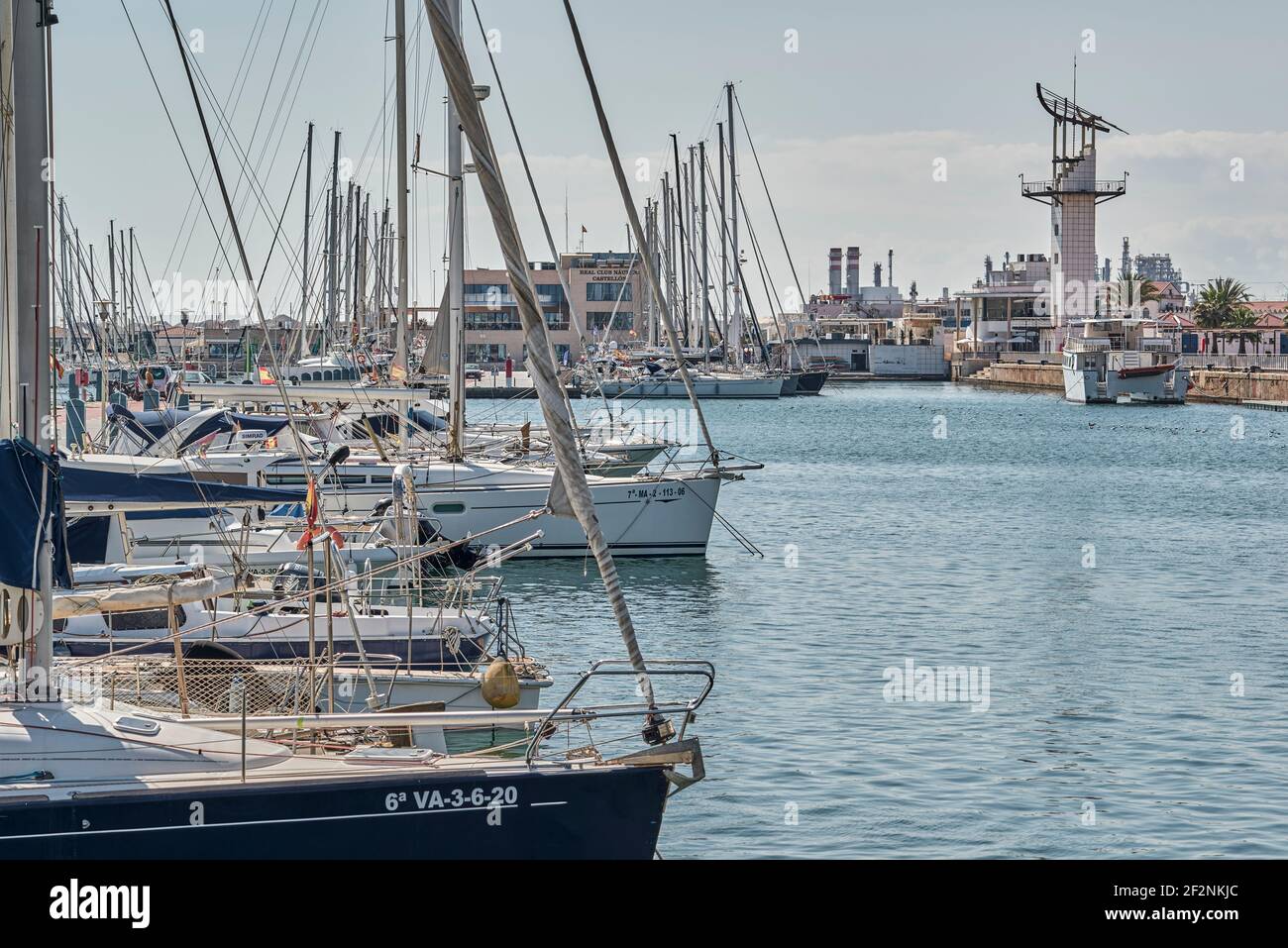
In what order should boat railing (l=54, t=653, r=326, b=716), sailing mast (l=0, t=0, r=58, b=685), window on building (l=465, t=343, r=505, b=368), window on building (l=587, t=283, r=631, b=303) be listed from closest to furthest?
sailing mast (l=0, t=0, r=58, b=685), boat railing (l=54, t=653, r=326, b=716), window on building (l=465, t=343, r=505, b=368), window on building (l=587, t=283, r=631, b=303)

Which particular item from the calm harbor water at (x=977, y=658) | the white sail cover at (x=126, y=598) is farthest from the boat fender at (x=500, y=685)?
the white sail cover at (x=126, y=598)

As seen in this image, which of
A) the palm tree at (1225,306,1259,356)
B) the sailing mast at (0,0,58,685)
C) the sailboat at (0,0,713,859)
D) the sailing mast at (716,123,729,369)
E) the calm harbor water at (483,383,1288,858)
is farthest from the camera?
the palm tree at (1225,306,1259,356)

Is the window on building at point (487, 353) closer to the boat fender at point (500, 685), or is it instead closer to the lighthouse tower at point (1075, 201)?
the lighthouse tower at point (1075, 201)

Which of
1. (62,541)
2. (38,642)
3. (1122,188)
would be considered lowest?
(38,642)

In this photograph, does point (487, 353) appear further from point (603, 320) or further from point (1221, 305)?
point (1221, 305)

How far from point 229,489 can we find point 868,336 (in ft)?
491

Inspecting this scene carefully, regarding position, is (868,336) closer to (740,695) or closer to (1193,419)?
(1193,419)

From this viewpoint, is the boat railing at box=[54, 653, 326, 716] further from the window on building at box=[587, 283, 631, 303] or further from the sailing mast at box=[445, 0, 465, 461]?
the window on building at box=[587, 283, 631, 303]

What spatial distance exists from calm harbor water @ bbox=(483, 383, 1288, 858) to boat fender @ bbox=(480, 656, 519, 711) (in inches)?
86.2

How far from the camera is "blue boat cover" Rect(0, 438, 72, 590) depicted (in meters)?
11.4

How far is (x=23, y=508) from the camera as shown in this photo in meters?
11.5

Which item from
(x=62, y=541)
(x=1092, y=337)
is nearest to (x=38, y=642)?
(x=62, y=541)

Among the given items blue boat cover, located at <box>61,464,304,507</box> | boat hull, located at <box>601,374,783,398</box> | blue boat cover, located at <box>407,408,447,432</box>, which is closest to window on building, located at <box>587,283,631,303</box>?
boat hull, located at <box>601,374,783,398</box>
